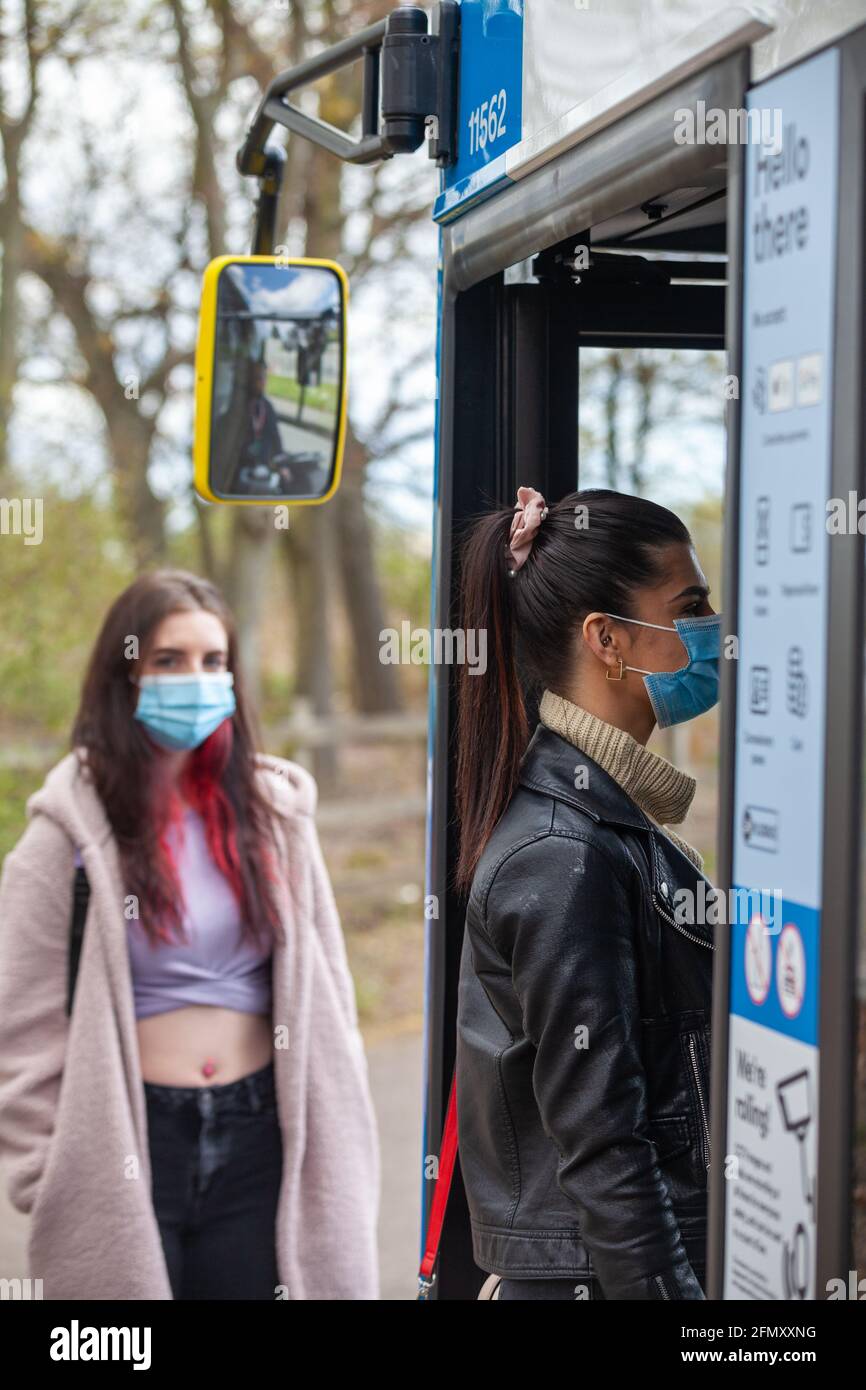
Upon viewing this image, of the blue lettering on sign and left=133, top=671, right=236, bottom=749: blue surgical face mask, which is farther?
left=133, top=671, right=236, bottom=749: blue surgical face mask

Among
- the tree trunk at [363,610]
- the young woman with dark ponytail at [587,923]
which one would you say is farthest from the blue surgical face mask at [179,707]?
the tree trunk at [363,610]

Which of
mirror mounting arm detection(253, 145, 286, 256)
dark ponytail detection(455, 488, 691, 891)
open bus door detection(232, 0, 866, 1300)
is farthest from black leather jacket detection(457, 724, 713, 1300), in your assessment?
mirror mounting arm detection(253, 145, 286, 256)

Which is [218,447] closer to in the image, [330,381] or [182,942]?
[330,381]

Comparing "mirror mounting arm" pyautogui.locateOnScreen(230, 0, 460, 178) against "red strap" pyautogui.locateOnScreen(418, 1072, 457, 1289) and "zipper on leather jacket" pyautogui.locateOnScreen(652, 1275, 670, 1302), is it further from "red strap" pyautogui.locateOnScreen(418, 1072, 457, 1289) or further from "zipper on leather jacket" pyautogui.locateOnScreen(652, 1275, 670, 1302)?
"zipper on leather jacket" pyautogui.locateOnScreen(652, 1275, 670, 1302)

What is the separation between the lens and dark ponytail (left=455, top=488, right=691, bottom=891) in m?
2.20

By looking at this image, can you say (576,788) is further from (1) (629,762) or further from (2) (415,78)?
(2) (415,78)

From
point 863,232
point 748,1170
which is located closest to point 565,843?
point 748,1170

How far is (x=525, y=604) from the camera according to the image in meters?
2.29

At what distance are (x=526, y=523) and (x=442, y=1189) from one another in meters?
1.06

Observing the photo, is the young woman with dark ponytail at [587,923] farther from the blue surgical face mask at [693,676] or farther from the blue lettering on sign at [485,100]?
the blue lettering on sign at [485,100]

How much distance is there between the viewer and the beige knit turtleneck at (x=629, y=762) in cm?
215

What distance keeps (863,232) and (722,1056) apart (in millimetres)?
749

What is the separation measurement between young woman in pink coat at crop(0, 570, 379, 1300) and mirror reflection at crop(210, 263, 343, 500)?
63 centimetres

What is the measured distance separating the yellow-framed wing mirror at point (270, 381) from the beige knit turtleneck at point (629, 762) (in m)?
0.92
